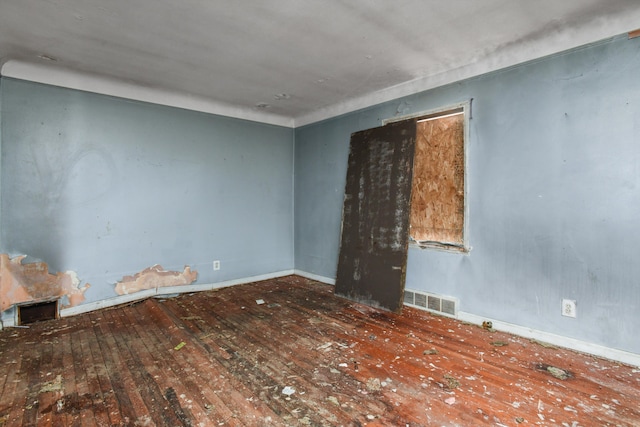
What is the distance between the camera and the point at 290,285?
432cm

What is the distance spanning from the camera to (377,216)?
3.59m

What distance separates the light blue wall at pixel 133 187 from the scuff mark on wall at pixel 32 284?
0.08 metres

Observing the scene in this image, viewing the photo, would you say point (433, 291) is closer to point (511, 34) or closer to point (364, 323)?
point (364, 323)

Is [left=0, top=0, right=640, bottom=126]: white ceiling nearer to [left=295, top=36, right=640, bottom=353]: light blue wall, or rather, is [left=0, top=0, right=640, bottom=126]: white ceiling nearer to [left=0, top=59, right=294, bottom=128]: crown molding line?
[left=0, top=59, right=294, bottom=128]: crown molding line

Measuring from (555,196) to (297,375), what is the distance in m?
2.46

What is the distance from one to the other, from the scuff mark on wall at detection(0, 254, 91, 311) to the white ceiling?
183cm

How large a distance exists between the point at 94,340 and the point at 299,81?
3184 millimetres

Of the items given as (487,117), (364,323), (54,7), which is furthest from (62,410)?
(487,117)

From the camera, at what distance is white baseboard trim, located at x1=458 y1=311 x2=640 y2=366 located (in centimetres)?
216

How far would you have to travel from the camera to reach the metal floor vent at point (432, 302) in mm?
3053

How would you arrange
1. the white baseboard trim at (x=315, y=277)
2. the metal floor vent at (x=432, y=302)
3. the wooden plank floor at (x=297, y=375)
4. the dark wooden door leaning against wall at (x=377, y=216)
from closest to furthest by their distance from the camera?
the wooden plank floor at (x=297, y=375)
the metal floor vent at (x=432, y=302)
the dark wooden door leaning against wall at (x=377, y=216)
the white baseboard trim at (x=315, y=277)

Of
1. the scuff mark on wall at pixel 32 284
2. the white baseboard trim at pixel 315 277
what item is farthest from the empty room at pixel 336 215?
the white baseboard trim at pixel 315 277

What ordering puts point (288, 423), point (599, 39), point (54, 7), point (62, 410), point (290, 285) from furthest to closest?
point (290, 285), point (599, 39), point (54, 7), point (62, 410), point (288, 423)

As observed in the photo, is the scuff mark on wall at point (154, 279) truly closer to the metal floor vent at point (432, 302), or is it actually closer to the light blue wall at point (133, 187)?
the light blue wall at point (133, 187)
